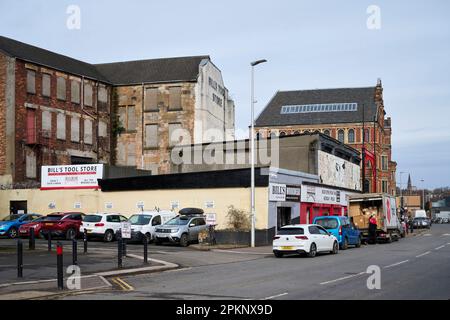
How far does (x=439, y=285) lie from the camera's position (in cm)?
1559

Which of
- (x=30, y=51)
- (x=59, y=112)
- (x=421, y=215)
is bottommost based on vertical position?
(x=421, y=215)

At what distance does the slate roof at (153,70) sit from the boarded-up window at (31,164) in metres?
16.6

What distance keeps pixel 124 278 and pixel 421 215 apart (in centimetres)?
8304

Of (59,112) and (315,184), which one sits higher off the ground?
(59,112)

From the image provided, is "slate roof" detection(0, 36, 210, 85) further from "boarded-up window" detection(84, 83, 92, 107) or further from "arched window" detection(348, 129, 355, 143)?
"arched window" detection(348, 129, 355, 143)

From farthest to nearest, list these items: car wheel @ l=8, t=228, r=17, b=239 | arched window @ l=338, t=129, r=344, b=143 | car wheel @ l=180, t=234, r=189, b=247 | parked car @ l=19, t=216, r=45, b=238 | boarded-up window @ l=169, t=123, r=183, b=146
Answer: arched window @ l=338, t=129, r=344, b=143 → boarded-up window @ l=169, t=123, r=183, b=146 → car wheel @ l=8, t=228, r=17, b=239 → parked car @ l=19, t=216, r=45, b=238 → car wheel @ l=180, t=234, r=189, b=247

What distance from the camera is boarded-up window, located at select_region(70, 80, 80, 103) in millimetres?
62656

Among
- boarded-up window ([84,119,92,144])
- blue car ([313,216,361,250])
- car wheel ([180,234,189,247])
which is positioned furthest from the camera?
boarded-up window ([84,119,92,144])

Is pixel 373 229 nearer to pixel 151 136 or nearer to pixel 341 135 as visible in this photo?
pixel 151 136

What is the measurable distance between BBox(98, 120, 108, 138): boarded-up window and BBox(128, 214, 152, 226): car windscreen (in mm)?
32415

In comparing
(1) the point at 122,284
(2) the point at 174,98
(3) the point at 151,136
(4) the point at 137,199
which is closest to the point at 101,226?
(4) the point at 137,199

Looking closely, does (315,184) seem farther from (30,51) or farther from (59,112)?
(30,51)

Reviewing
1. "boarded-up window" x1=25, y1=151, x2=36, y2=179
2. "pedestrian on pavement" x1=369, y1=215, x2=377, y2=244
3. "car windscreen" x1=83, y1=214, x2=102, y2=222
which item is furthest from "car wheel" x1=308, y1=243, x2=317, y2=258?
"boarded-up window" x1=25, y1=151, x2=36, y2=179
